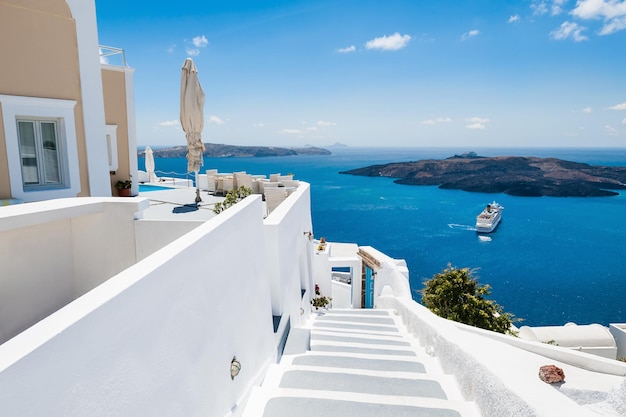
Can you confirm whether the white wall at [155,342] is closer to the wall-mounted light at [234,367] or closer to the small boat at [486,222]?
the wall-mounted light at [234,367]

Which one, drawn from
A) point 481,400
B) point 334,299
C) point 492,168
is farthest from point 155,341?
point 492,168

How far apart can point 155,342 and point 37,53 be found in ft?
20.3

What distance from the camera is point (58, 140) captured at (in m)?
6.59

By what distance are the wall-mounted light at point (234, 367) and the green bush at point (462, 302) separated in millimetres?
9688

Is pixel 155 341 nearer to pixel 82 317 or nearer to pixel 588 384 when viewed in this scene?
pixel 82 317

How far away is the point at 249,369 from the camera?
426 cm

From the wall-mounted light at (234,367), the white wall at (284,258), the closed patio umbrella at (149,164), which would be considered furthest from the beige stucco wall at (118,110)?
A: the wall-mounted light at (234,367)

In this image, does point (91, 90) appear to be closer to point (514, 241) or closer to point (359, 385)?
point (359, 385)

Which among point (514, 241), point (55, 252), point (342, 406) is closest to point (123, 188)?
point (55, 252)

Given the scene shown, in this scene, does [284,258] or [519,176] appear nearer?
[284,258]

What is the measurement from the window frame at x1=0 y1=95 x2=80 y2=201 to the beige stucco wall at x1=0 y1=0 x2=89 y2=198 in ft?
0.30

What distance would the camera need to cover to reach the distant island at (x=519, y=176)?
100188 millimetres

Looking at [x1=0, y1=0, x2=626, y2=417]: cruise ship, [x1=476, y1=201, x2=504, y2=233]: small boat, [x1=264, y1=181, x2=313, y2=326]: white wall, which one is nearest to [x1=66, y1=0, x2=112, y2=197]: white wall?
[x1=0, y1=0, x2=626, y2=417]: cruise ship

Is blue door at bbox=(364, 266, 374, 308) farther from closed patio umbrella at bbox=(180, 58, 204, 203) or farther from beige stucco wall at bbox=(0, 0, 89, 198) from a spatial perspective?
beige stucco wall at bbox=(0, 0, 89, 198)
